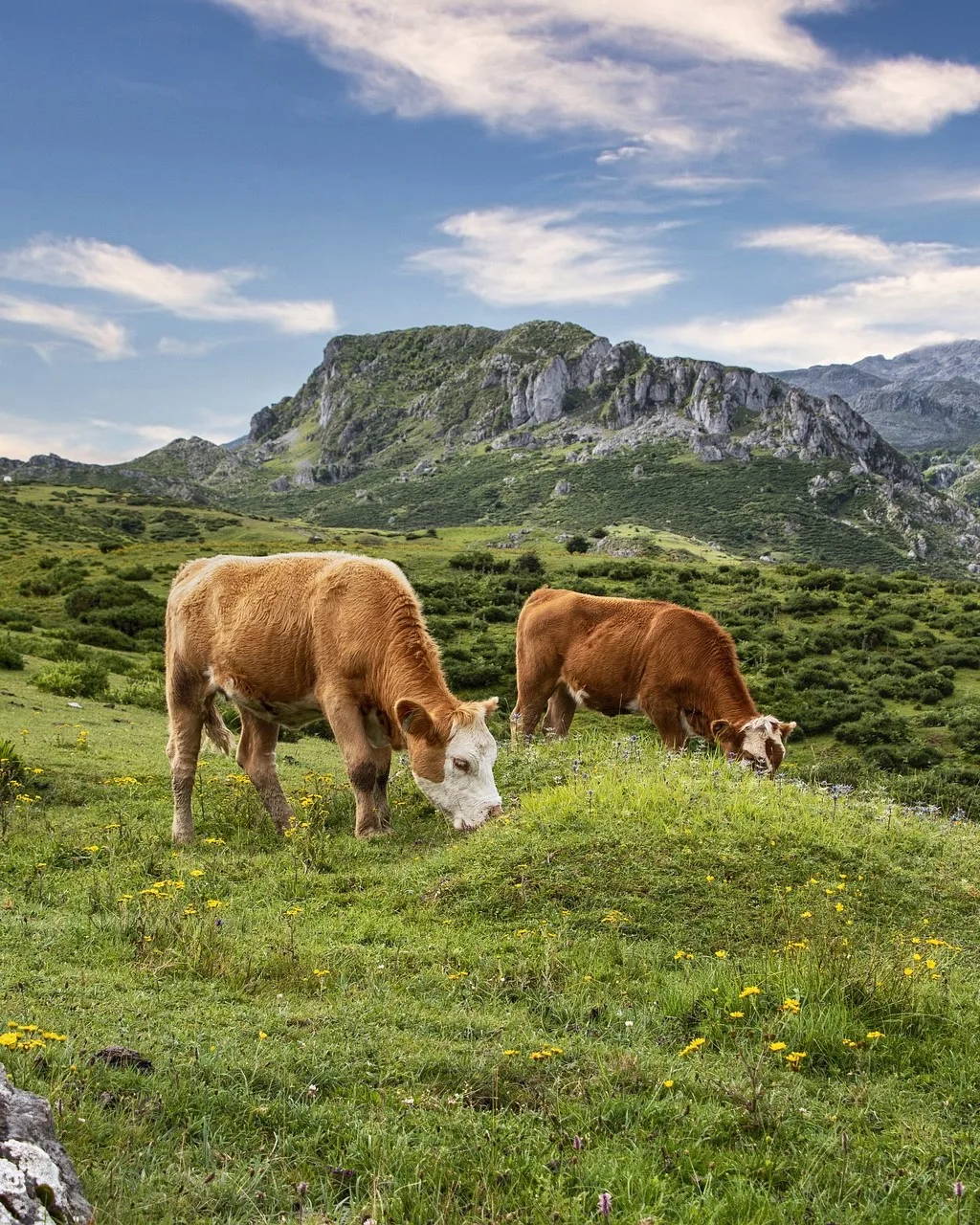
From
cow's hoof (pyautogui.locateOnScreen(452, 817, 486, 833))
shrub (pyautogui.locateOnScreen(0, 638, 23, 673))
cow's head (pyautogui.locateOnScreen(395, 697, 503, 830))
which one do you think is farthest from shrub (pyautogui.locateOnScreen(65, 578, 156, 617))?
cow's hoof (pyautogui.locateOnScreen(452, 817, 486, 833))

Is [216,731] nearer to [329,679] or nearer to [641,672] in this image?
[329,679]

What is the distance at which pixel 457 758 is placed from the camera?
390 inches

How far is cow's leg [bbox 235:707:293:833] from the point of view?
446 inches

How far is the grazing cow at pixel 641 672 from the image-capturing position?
47.5 feet

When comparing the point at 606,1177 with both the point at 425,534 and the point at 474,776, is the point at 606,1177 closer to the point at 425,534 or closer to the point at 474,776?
the point at 474,776

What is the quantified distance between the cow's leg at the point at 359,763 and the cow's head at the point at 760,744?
5.71 metres

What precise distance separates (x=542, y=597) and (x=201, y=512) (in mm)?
116829

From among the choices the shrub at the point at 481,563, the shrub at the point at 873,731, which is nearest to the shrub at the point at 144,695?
the shrub at the point at 873,731

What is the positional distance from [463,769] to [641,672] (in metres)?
6.58

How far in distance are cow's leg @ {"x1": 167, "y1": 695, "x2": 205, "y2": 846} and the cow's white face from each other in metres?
2.88

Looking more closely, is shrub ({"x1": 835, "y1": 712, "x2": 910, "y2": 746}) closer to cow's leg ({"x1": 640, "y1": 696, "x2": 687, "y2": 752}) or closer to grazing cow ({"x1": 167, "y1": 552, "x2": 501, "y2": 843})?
cow's leg ({"x1": 640, "y1": 696, "x2": 687, "y2": 752})

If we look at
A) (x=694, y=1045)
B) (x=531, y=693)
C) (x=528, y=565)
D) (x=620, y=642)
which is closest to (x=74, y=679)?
(x=531, y=693)

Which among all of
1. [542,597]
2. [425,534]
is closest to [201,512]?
[425,534]

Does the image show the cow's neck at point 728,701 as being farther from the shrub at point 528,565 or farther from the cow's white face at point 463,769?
the shrub at point 528,565
